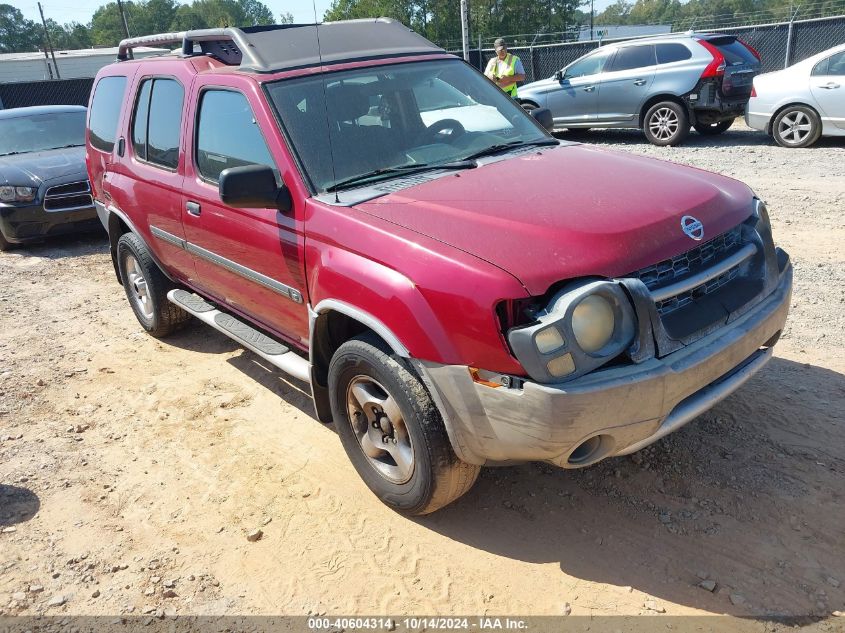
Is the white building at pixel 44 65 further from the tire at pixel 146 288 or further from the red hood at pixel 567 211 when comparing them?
the red hood at pixel 567 211

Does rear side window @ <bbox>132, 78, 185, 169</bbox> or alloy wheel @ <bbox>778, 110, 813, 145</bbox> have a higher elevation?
rear side window @ <bbox>132, 78, 185, 169</bbox>

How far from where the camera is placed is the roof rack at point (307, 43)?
3.99 metres

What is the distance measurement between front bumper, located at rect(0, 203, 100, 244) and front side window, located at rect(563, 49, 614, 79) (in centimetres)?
894

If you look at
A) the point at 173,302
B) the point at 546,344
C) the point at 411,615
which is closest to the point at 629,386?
the point at 546,344

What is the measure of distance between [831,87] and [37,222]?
1112 cm

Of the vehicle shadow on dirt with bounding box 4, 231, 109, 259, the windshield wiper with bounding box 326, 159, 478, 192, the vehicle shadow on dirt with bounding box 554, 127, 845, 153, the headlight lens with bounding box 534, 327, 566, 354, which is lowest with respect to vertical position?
the vehicle shadow on dirt with bounding box 4, 231, 109, 259

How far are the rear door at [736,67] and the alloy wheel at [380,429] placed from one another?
10.5 metres

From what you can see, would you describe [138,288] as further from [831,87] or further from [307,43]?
[831,87]

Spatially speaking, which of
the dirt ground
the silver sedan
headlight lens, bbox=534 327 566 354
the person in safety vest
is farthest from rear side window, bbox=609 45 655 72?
headlight lens, bbox=534 327 566 354

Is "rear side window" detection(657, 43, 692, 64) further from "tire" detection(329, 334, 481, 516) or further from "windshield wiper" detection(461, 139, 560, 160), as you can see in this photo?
"tire" detection(329, 334, 481, 516)

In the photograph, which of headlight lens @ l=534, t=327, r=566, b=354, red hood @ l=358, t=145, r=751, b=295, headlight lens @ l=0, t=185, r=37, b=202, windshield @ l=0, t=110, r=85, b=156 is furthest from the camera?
windshield @ l=0, t=110, r=85, b=156

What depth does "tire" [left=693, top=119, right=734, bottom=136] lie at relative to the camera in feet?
41.1

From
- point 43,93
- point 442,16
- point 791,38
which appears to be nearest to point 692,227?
point 791,38

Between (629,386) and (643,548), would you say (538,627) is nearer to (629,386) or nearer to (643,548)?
(643,548)
